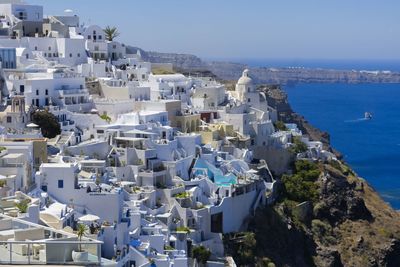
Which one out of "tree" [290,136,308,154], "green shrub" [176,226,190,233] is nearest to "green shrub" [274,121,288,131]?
"tree" [290,136,308,154]

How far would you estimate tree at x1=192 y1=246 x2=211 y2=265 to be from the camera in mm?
35250

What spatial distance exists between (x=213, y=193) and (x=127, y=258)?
12.4 meters

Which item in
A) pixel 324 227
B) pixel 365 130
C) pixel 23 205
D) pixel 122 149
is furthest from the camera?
pixel 365 130

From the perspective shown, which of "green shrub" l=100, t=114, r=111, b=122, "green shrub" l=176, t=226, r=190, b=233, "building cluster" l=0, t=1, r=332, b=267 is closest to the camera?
"building cluster" l=0, t=1, r=332, b=267

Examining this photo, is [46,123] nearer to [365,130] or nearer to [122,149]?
[122,149]

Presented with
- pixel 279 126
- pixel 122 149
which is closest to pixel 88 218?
pixel 122 149

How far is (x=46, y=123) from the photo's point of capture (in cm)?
4028

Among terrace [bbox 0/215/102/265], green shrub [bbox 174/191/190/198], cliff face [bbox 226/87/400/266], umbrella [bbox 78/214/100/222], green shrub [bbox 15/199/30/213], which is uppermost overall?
terrace [bbox 0/215/102/265]

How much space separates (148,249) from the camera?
1178 inches

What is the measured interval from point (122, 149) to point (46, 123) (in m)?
3.66

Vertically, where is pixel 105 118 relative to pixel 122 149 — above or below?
above

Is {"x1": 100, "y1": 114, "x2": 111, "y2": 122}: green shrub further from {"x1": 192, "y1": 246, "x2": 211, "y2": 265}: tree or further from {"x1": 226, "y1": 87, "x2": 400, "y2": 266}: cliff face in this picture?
{"x1": 192, "y1": 246, "x2": 211, "y2": 265}: tree

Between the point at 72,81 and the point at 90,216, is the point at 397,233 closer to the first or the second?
the point at 72,81

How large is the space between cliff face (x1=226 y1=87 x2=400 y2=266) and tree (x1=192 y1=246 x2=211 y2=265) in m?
3.37
